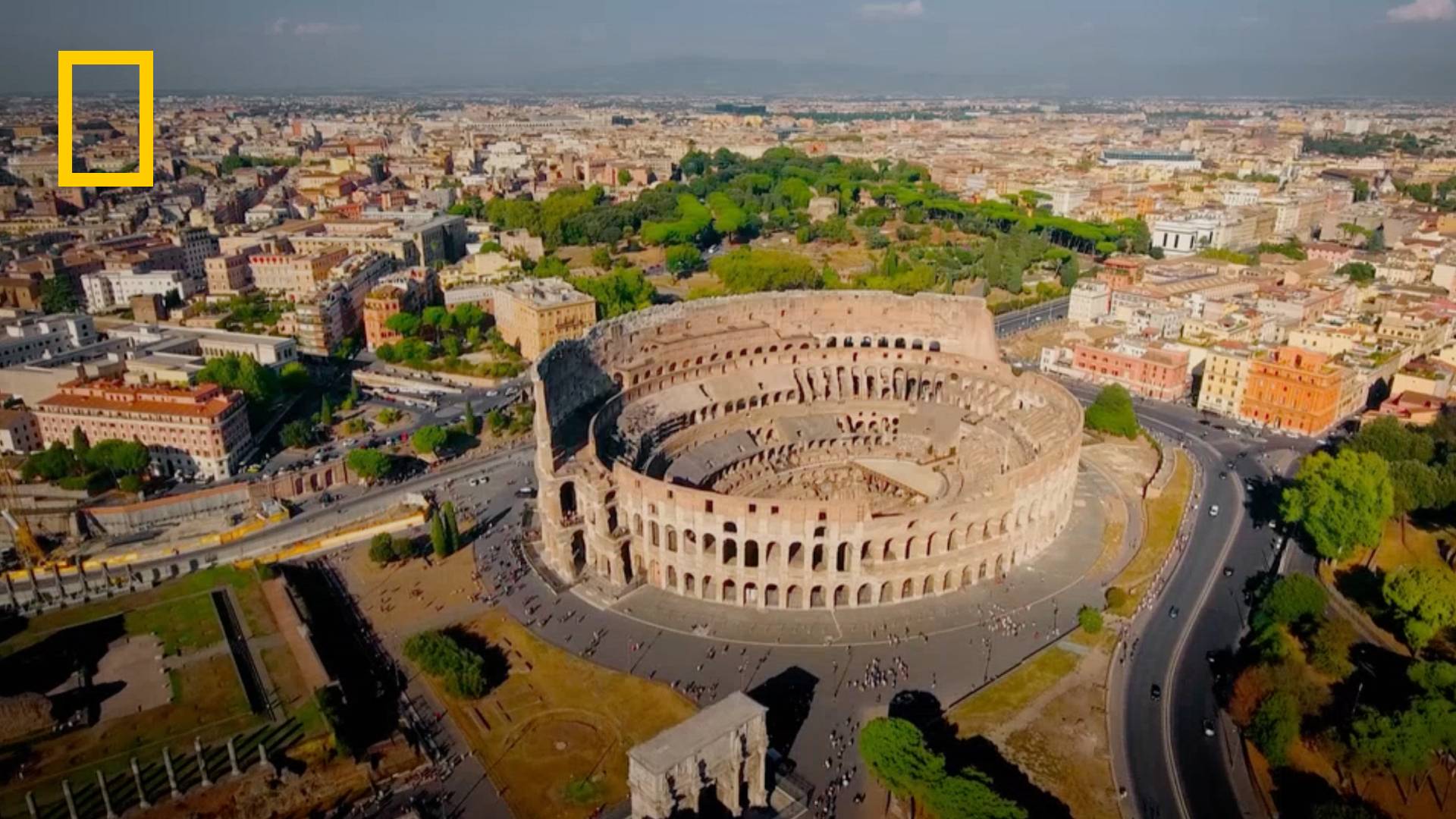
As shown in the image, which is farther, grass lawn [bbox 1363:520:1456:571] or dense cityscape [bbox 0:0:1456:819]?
grass lawn [bbox 1363:520:1456:571]

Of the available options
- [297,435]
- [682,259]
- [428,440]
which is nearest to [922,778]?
[428,440]

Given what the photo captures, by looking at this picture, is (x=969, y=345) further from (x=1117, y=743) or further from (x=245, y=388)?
(x=245, y=388)

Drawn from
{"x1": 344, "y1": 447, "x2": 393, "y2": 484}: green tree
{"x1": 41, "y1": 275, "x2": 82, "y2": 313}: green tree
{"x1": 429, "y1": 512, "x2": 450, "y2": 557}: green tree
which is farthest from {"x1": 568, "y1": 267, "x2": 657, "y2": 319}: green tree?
{"x1": 41, "y1": 275, "x2": 82, "y2": 313}: green tree

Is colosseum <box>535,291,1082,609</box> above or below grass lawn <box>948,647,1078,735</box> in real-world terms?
above

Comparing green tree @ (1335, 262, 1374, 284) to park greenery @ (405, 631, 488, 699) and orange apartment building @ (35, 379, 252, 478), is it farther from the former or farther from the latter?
orange apartment building @ (35, 379, 252, 478)

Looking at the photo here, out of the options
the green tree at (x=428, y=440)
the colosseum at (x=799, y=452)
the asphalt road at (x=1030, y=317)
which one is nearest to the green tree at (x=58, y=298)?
the green tree at (x=428, y=440)

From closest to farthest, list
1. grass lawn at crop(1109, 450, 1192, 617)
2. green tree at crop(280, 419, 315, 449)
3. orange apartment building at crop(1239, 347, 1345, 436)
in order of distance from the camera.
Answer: grass lawn at crop(1109, 450, 1192, 617), green tree at crop(280, 419, 315, 449), orange apartment building at crop(1239, 347, 1345, 436)
